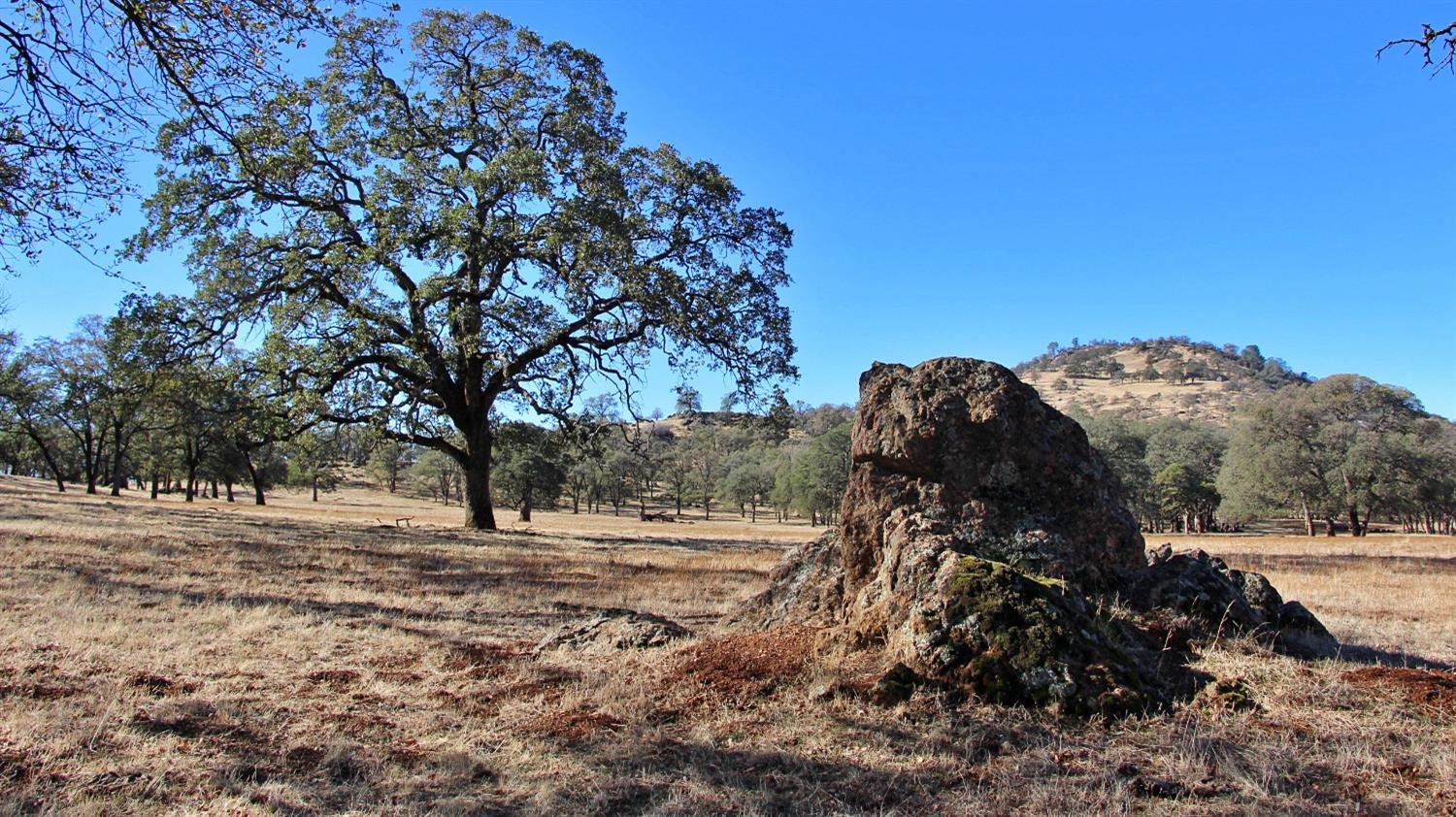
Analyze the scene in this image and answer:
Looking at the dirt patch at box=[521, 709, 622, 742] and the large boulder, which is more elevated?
the large boulder

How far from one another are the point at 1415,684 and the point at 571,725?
18.9 feet

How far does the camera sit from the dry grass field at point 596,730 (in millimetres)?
3941

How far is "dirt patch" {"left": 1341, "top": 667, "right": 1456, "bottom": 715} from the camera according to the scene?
492 cm

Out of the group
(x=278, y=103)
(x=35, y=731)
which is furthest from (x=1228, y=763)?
(x=278, y=103)

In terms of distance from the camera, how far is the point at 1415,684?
17.1 feet

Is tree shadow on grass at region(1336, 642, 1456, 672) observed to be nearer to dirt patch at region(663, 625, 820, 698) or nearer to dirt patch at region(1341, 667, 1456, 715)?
dirt patch at region(1341, 667, 1456, 715)

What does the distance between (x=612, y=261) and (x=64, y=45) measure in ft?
49.3

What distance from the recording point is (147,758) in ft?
14.5

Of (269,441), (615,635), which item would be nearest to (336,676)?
(615,635)

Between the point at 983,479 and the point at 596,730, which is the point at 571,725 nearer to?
the point at 596,730

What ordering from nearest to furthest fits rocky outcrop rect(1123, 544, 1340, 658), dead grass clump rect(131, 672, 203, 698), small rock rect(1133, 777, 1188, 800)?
1. small rock rect(1133, 777, 1188, 800)
2. dead grass clump rect(131, 672, 203, 698)
3. rocky outcrop rect(1123, 544, 1340, 658)

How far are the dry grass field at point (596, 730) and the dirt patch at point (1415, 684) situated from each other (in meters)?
0.02

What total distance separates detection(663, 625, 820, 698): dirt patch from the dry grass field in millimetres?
33

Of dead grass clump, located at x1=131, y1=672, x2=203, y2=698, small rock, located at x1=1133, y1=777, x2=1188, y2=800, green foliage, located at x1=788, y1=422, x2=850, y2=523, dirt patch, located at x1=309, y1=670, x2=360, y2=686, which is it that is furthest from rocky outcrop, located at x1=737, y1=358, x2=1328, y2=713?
green foliage, located at x1=788, y1=422, x2=850, y2=523
